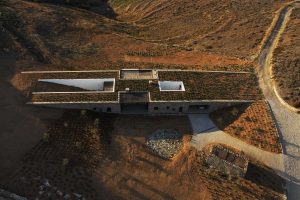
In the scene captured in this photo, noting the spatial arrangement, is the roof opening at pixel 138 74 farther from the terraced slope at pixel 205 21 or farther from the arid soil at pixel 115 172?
the terraced slope at pixel 205 21

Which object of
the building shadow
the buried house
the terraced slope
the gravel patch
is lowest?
the building shadow

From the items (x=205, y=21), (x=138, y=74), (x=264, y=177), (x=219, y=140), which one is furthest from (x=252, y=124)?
(x=205, y=21)

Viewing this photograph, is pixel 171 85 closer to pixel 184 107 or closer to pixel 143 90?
pixel 143 90

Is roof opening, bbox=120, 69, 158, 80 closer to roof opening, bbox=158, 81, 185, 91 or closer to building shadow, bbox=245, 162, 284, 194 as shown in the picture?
roof opening, bbox=158, 81, 185, 91

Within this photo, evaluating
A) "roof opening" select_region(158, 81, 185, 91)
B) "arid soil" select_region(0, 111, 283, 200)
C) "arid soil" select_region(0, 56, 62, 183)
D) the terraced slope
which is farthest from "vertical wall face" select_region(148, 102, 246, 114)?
the terraced slope

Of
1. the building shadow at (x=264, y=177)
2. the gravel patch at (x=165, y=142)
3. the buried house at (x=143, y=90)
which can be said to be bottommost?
the building shadow at (x=264, y=177)

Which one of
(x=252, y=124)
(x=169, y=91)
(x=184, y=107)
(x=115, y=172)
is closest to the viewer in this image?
(x=115, y=172)

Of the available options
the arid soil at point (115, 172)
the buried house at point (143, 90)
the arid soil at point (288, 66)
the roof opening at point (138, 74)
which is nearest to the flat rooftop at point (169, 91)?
the buried house at point (143, 90)
